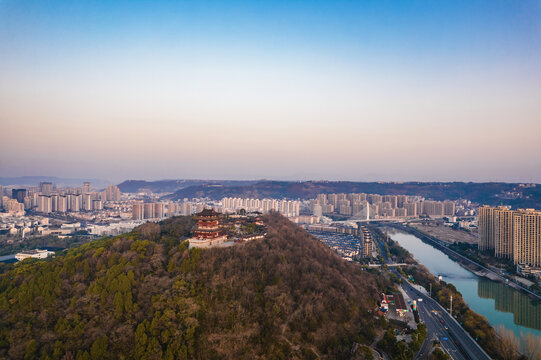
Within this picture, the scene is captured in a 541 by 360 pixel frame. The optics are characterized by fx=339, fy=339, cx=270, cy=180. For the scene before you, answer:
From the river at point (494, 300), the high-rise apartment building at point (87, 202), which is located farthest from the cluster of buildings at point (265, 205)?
the river at point (494, 300)

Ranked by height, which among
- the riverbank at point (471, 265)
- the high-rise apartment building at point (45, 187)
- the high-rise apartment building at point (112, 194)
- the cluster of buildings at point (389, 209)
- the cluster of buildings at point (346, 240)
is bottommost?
the riverbank at point (471, 265)

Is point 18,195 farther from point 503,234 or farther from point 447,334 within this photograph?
point 503,234

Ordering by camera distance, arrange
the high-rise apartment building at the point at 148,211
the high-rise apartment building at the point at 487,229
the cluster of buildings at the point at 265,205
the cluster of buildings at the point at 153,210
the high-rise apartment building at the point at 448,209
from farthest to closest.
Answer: the high-rise apartment building at the point at 448,209, the cluster of buildings at the point at 265,205, the high-rise apartment building at the point at 148,211, the cluster of buildings at the point at 153,210, the high-rise apartment building at the point at 487,229

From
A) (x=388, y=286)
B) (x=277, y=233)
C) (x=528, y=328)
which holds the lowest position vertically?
(x=528, y=328)

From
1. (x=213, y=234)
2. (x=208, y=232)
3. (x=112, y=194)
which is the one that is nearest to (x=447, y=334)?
(x=213, y=234)

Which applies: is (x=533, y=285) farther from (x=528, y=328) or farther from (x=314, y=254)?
(x=314, y=254)

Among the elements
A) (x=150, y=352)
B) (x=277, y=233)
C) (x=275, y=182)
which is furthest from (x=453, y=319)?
(x=275, y=182)

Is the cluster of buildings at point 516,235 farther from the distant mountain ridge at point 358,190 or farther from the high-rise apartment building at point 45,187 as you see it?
the high-rise apartment building at point 45,187
